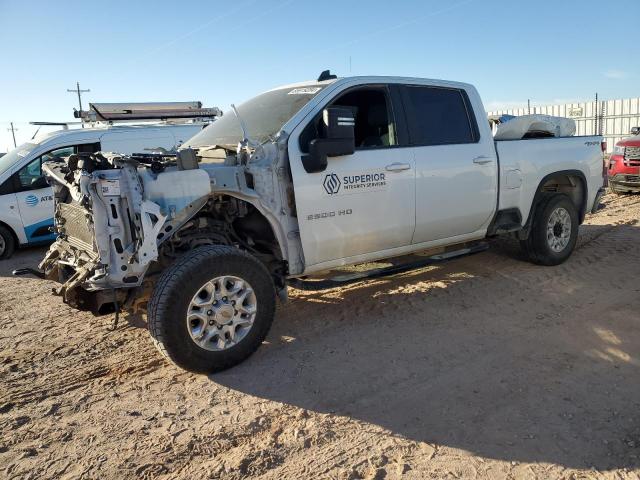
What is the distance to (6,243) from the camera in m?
8.40

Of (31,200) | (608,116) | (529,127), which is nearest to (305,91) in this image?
(529,127)

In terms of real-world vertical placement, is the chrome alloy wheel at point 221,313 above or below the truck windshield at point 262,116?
below

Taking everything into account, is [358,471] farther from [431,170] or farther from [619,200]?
[619,200]

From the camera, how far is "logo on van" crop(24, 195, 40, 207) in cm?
847

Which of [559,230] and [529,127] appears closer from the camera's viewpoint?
[559,230]

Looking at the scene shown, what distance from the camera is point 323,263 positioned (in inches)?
172

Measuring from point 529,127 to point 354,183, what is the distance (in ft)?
11.1

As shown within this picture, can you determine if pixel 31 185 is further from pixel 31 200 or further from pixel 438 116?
pixel 438 116

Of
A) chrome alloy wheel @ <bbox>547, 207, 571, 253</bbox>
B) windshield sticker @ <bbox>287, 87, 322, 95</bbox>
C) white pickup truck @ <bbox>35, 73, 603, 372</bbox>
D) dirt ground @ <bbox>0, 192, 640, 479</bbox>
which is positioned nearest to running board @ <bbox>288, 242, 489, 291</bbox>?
white pickup truck @ <bbox>35, 73, 603, 372</bbox>

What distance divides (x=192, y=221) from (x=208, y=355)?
104 centimetres

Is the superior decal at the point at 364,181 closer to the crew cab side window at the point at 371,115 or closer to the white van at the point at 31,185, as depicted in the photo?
the crew cab side window at the point at 371,115

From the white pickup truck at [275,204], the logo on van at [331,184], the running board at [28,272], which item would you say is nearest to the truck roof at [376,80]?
the white pickup truck at [275,204]

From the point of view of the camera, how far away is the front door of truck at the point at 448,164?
4801 mm

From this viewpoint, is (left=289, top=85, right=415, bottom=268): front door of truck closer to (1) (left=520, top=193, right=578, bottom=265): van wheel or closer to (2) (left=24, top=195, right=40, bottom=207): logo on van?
(1) (left=520, top=193, right=578, bottom=265): van wheel
